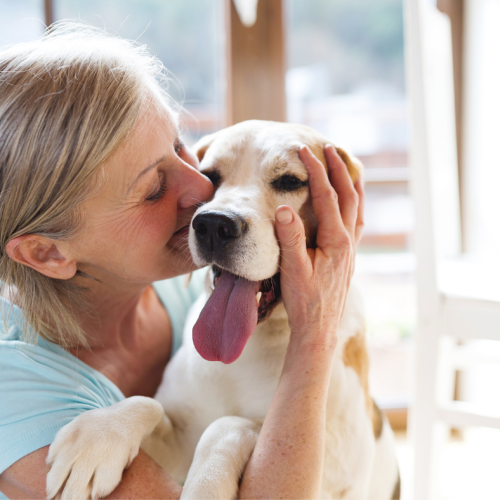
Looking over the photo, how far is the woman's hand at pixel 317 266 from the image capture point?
88 centimetres

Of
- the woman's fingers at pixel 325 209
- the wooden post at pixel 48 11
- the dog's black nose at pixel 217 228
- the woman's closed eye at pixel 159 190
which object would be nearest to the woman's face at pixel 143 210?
the woman's closed eye at pixel 159 190

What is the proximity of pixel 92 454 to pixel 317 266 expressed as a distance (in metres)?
0.51

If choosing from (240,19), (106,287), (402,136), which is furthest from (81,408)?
(402,136)

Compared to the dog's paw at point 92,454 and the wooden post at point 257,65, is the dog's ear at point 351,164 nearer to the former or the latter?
the dog's paw at point 92,454

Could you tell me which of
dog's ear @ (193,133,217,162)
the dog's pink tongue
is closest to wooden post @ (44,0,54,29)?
dog's ear @ (193,133,217,162)

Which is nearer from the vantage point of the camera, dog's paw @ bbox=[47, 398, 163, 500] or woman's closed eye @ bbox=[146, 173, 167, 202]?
dog's paw @ bbox=[47, 398, 163, 500]

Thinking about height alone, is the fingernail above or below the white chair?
above

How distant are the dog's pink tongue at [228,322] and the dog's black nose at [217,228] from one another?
95 mm

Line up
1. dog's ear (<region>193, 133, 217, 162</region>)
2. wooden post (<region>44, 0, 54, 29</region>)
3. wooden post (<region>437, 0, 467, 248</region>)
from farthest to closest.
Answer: wooden post (<region>437, 0, 467, 248</region>) → wooden post (<region>44, 0, 54, 29</region>) → dog's ear (<region>193, 133, 217, 162</region>)

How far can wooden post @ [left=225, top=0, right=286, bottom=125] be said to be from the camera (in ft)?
6.89

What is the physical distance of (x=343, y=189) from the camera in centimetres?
105

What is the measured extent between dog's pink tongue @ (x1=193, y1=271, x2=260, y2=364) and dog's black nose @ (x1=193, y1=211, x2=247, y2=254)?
95mm

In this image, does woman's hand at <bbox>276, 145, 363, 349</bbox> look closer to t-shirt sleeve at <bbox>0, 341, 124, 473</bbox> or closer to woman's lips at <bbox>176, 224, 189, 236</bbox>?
woman's lips at <bbox>176, 224, 189, 236</bbox>

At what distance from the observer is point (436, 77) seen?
1.72m
